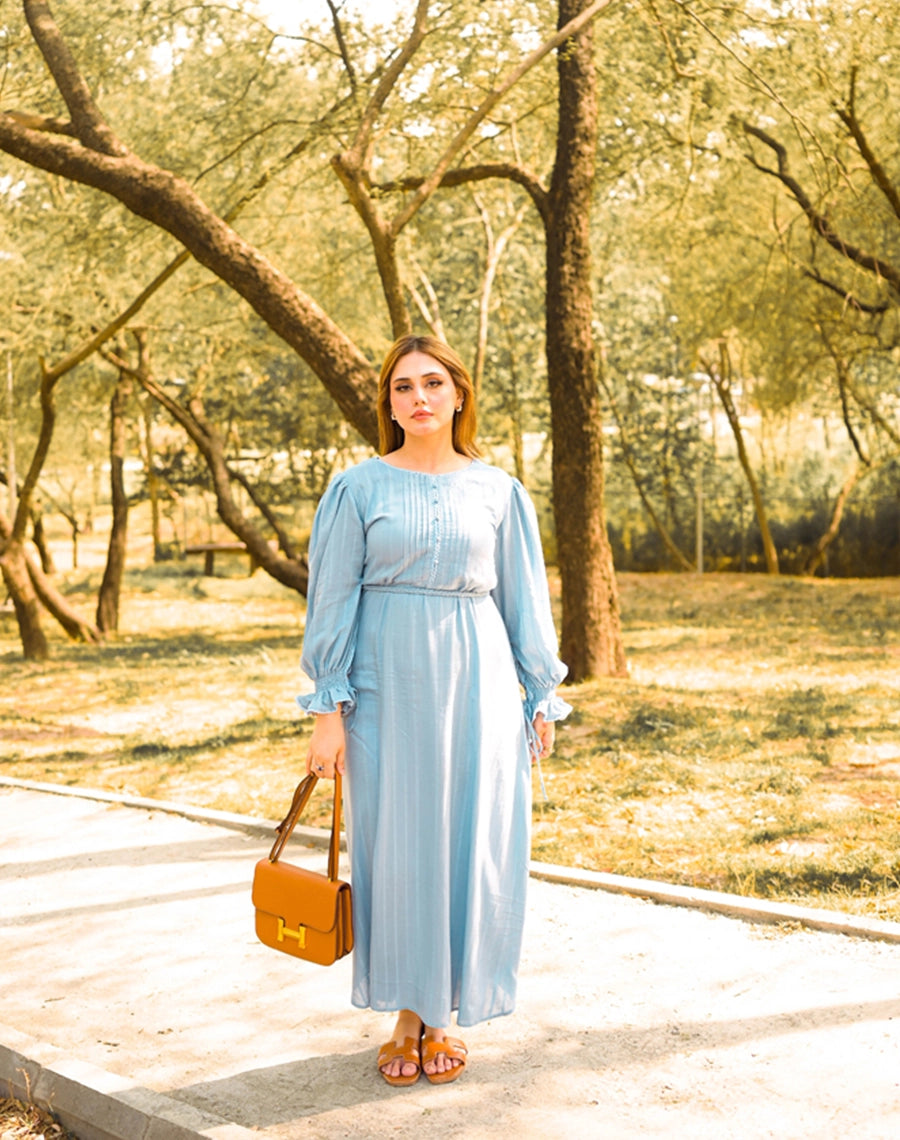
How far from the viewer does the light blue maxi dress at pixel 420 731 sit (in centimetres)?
323

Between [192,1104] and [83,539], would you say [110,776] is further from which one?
[83,539]

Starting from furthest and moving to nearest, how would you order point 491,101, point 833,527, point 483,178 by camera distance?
point 833,527, point 483,178, point 491,101

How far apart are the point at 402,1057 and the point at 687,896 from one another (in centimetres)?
165

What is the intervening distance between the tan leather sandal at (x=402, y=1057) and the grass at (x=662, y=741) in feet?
6.38

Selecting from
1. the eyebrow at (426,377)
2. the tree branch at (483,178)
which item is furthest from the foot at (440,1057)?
the tree branch at (483,178)

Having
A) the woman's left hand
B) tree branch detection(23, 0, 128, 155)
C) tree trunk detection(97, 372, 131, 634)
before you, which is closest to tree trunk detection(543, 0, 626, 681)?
tree branch detection(23, 0, 128, 155)

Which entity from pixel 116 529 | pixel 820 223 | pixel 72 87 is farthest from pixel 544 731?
pixel 116 529

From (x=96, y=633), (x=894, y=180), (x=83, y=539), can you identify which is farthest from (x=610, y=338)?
(x=83, y=539)

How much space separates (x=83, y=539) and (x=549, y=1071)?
3459cm

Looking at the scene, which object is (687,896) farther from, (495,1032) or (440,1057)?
(440,1057)

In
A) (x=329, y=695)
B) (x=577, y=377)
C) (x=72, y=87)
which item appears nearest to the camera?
(x=329, y=695)

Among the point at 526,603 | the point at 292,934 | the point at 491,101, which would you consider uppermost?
the point at 491,101

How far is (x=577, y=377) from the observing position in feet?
32.2

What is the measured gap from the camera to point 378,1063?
11.1 feet
